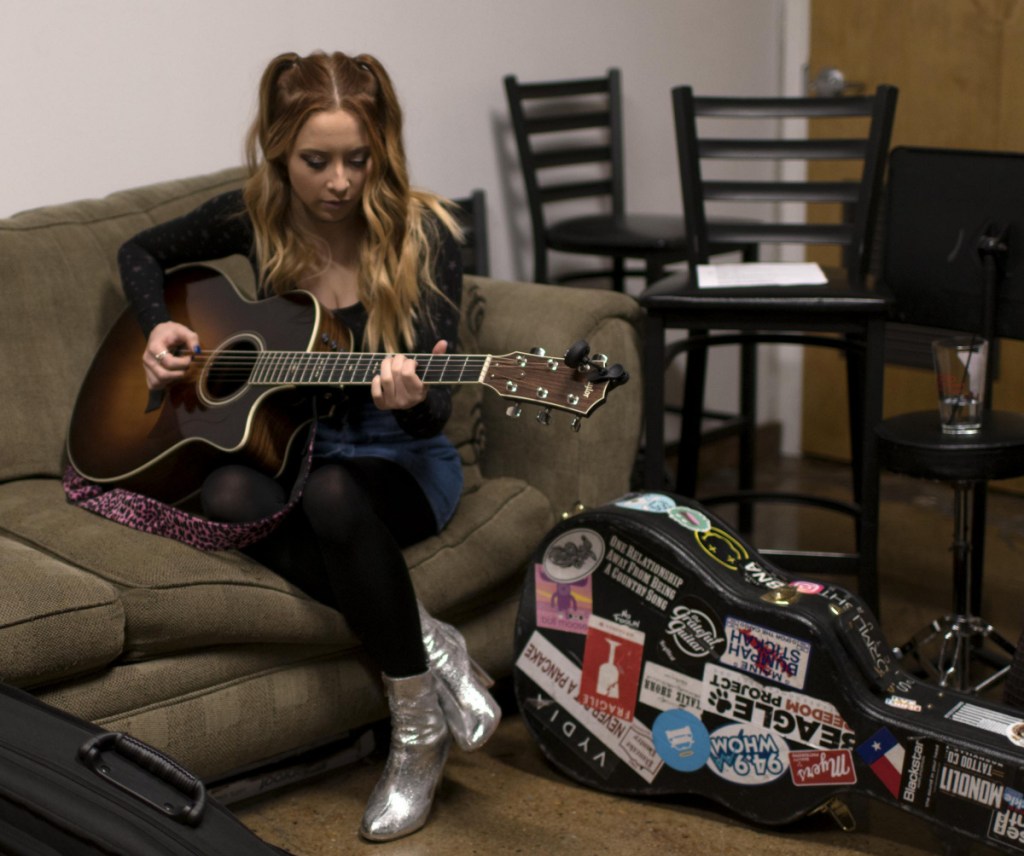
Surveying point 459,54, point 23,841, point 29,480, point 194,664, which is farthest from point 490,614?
point 459,54

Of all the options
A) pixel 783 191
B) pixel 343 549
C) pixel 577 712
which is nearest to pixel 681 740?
pixel 577 712

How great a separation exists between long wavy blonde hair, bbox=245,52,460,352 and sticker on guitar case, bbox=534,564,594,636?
0.42 metres

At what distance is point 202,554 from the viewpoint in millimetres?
1891

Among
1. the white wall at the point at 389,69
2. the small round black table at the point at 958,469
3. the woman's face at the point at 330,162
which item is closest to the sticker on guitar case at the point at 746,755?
the small round black table at the point at 958,469

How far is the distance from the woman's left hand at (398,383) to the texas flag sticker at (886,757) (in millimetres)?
748

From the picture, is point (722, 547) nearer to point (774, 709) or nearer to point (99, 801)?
point (774, 709)

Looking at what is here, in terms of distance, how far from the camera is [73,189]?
251cm

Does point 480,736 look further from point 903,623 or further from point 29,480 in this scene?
point 903,623

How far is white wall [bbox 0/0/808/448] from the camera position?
8.00ft

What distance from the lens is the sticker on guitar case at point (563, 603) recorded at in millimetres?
1997

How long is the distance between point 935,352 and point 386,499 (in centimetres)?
89

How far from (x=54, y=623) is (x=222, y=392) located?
0.46 meters

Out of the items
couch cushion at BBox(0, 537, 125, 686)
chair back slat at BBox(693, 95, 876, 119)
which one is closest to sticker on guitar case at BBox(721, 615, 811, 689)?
couch cushion at BBox(0, 537, 125, 686)

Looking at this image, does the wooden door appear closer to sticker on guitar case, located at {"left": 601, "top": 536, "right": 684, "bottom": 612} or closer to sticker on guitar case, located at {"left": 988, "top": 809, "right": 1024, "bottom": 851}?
sticker on guitar case, located at {"left": 601, "top": 536, "right": 684, "bottom": 612}
